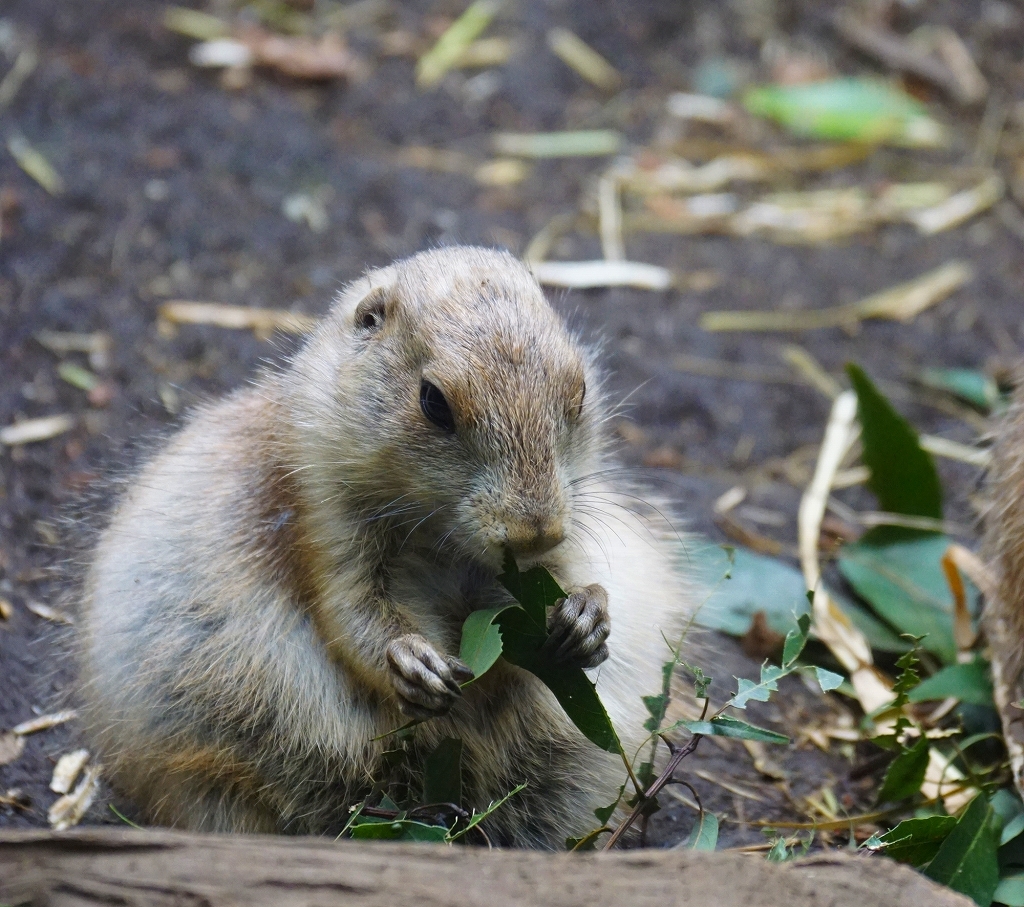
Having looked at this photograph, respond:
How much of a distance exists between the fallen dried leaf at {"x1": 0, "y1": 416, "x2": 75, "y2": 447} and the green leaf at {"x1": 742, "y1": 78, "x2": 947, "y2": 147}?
228 inches

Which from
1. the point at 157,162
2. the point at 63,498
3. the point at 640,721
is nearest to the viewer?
the point at 640,721

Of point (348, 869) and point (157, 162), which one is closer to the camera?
point (348, 869)

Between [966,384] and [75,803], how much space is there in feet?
15.9

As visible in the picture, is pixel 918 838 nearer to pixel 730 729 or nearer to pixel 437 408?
pixel 730 729

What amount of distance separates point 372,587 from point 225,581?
0.46 metres

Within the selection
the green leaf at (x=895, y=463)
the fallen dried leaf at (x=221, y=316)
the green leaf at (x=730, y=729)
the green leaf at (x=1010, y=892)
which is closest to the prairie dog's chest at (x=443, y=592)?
the green leaf at (x=730, y=729)

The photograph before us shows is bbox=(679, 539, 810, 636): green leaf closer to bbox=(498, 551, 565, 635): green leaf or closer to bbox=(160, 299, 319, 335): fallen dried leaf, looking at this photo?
bbox=(498, 551, 565, 635): green leaf

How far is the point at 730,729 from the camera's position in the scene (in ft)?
10.6

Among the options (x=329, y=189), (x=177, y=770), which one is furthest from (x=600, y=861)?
(x=329, y=189)

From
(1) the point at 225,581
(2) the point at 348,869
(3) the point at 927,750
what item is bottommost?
(3) the point at 927,750

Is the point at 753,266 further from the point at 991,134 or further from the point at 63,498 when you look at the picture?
the point at 63,498

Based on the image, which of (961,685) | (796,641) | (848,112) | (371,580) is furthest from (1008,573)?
(848,112)

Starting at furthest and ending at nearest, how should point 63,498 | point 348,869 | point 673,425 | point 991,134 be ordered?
point 991,134
point 673,425
point 63,498
point 348,869

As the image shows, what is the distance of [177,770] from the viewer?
3443 mm
